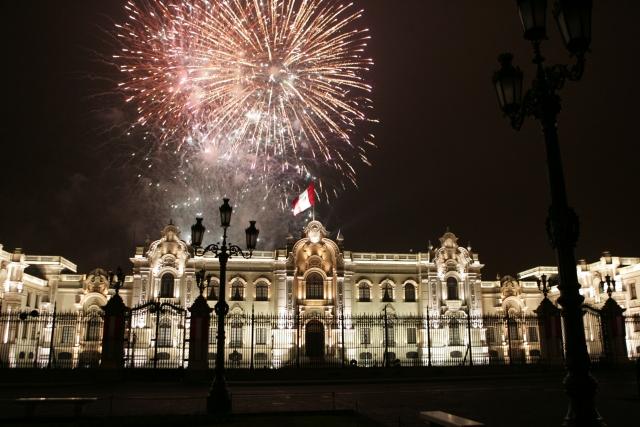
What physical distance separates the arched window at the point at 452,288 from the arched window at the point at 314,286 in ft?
34.1

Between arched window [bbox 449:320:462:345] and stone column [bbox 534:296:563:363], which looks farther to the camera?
arched window [bbox 449:320:462:345]

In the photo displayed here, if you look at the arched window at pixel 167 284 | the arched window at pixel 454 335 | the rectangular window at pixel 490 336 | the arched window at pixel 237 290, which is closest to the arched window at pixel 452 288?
the arched window at pixel 454 335

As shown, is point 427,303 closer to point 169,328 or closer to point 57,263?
point 169,328

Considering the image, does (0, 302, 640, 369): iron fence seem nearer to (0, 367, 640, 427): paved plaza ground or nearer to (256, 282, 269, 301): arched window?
(256, 282, 269, 301): arched window

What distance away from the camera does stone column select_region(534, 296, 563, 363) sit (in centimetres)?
2647

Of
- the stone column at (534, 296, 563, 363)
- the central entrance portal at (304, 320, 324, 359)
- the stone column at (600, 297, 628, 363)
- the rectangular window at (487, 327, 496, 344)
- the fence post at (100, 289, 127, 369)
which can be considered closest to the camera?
the fence post at (100, 289, 127, 369)

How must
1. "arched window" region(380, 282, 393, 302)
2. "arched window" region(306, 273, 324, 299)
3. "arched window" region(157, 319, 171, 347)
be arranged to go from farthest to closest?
"arched window" region(380, 282, 393, 302), "arched window" region(306, 273, 324, 299), "arched window" region(157, 319, 171, 347)

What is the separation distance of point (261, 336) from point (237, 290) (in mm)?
4084

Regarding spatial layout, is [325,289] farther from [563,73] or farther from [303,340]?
[563,73]

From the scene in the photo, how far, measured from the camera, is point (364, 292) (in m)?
43.8

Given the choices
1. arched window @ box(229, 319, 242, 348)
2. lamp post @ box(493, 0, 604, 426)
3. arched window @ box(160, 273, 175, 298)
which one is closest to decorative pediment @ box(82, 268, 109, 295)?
arched window @ box(160, 273, 175, 298)

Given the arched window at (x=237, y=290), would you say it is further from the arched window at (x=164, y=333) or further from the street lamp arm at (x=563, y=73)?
the street lamp arm at (x=563, y=73)

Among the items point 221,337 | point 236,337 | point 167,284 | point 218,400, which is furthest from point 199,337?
point 167,284

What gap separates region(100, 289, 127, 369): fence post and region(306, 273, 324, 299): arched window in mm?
19727
